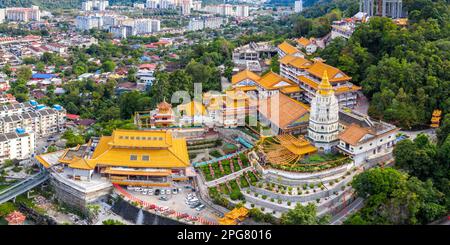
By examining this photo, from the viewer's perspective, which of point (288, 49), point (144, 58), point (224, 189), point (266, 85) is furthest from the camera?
point (144, 58)

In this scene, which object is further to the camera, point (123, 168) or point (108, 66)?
point (108, 66)

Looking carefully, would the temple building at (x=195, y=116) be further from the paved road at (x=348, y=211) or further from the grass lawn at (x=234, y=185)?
the paved road at (x=348, y=211)

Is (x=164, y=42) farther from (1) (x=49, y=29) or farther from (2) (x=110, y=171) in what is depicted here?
(2) (x=110, y=171)

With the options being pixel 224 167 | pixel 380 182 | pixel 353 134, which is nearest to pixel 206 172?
pixel 224 167

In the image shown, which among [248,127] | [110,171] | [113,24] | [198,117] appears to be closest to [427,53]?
[248,127]

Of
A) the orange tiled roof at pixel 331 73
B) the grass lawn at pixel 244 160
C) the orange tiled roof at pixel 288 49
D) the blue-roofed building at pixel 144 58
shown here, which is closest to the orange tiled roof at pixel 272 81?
the orange tiled roof at pixel 331 73

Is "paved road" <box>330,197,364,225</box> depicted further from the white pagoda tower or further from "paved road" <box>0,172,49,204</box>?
"paved road" <box>0,172,49,204</box>

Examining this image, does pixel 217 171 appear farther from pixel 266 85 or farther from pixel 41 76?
pixel 41 76

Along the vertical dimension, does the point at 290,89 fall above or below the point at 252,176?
above
